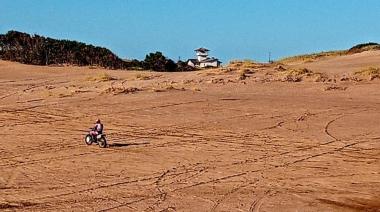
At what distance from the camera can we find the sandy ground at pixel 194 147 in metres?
11.8

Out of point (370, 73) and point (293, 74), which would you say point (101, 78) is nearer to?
point (293, 74)

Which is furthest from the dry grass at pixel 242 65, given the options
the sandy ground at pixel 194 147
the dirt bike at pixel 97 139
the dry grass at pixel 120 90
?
the dirt bike at pixel 97 139

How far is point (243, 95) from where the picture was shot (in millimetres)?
24297

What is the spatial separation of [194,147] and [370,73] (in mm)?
13443

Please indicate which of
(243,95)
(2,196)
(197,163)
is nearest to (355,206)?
(197,163)

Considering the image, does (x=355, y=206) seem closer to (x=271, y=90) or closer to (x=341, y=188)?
(x=341, y=188)

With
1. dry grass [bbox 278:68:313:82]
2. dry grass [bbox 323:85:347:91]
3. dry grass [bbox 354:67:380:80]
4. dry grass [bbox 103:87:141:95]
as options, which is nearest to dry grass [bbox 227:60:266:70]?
dry grass [bbox 278:68:313:82]

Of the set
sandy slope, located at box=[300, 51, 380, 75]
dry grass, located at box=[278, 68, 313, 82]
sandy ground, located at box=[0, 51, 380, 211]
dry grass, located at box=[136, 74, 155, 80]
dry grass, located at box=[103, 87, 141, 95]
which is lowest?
sandy ground, located at box=[0, 51, 380, 211]

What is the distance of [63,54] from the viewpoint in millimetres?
41812

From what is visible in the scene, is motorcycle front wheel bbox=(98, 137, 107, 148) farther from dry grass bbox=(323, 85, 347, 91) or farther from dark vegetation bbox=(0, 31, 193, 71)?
dark vegetation bbox=(0, 31, 193, 71)

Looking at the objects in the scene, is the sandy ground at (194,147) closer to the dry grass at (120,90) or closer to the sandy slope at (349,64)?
the dry grass at (120,90)

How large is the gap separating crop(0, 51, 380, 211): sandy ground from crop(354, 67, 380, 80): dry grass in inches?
32.7

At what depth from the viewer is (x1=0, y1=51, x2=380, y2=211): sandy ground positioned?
1177 cm

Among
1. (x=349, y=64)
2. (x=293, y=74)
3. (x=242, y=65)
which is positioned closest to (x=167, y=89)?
(x=293, y=74)
